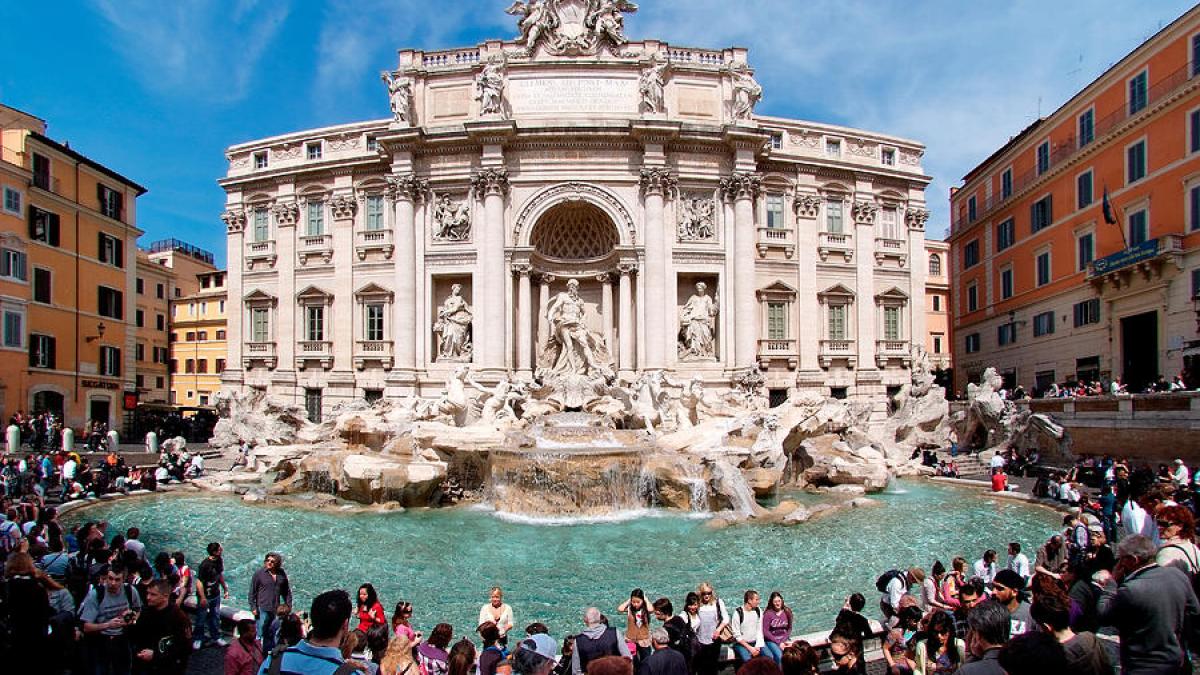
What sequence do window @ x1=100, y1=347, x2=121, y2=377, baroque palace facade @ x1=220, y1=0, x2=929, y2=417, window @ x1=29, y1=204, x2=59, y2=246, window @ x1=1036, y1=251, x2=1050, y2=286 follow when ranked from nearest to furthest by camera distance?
baroque palace facade @ x1=220, y1=0, x2=929, y2=417 < window @ x1=29, y1=204, x2=59, y2=246 < window @ x1=1036, y1=251, x2=1050, y2=286 < window @ x1=100, y1=347, x2=121, y2=377

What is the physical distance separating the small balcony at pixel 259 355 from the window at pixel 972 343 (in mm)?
37428

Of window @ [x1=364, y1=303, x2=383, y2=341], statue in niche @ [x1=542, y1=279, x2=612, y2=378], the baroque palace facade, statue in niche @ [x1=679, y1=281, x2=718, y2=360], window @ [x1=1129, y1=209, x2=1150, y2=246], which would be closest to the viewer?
window @ [x1=1129, y1=209, x2=1150, y2=246]

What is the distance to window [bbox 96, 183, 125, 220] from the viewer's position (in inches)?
1310

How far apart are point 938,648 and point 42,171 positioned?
38338 mm

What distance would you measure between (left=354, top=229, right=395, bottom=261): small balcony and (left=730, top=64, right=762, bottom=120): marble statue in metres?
16.0

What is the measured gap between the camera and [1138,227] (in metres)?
25.7

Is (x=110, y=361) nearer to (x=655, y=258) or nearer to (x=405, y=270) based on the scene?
(x=405, y=270)

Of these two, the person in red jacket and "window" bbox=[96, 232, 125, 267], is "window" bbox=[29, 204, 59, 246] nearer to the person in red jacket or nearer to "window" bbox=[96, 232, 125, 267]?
"window" bbox=[96, 232, 125, 267]

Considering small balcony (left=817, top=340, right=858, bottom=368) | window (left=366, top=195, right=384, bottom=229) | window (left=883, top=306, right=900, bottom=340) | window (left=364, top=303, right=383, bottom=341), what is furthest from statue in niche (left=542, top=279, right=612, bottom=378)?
window (left=883, top=306, right=900, bottom=340)

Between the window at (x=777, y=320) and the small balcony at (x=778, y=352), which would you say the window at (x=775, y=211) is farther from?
the small balcony at (x=778, y=352)

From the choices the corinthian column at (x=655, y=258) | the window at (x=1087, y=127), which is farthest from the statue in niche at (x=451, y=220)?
the window at (x=1087, y=127)

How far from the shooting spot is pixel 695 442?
805 inches

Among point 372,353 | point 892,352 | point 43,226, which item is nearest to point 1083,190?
point 892,352

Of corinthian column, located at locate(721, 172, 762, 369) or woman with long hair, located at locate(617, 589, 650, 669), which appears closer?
woman with long hair, located at locate(617, 589, 650, 669)
